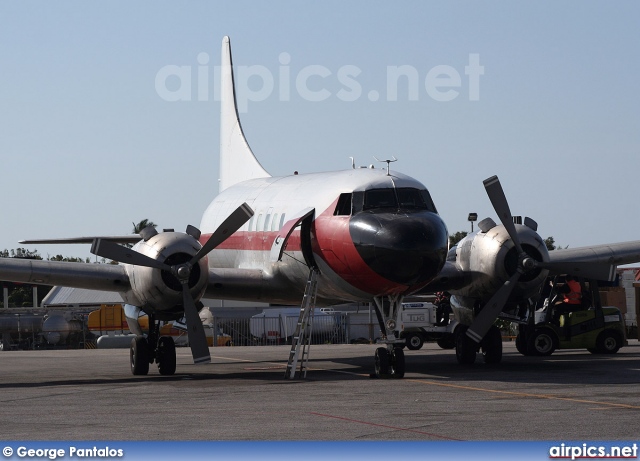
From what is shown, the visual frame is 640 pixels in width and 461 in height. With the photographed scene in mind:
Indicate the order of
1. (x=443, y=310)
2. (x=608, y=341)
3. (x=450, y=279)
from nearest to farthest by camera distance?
(x=450, y=279) → (x=608, y=341) → (x=443, y=310)

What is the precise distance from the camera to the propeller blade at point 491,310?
23.7 metres

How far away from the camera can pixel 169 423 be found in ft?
43.2

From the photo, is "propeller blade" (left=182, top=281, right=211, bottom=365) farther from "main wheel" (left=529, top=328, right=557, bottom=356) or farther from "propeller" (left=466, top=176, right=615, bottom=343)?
"main wheel" (left=529, top=328, right=557, bottom=356)

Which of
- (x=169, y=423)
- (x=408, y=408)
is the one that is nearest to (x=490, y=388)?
(x=408, y=408)

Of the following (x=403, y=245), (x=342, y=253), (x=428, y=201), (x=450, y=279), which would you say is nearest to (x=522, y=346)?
(x=450, y=279)

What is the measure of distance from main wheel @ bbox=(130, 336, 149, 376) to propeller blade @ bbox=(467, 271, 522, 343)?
7.61 m

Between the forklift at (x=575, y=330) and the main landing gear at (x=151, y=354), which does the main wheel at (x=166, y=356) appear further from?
the forklift at (x=575, y=330)

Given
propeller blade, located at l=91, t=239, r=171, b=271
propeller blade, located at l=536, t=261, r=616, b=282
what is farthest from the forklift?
propeller blade, located at l=91, t=239, r=171, b=271

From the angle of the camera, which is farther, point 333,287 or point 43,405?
point 333,287

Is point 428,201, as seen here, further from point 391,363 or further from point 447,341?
point 447,341

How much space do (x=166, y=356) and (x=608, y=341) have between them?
1375 cm

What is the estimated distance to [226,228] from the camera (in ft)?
74.3

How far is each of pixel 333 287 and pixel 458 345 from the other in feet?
16.5

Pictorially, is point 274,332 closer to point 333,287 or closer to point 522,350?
point 522,350
